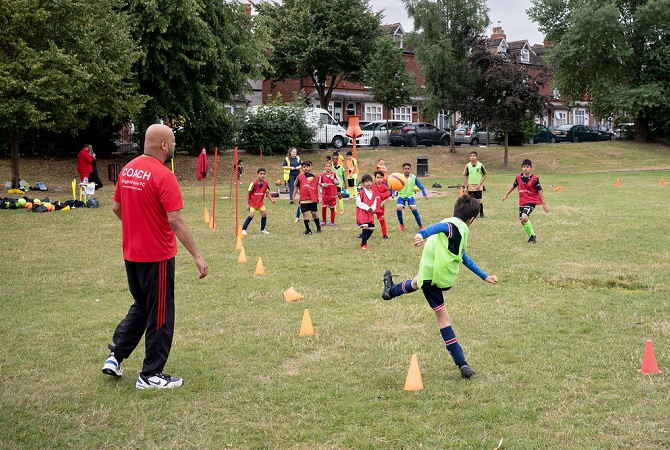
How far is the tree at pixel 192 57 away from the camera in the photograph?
95.2 ft

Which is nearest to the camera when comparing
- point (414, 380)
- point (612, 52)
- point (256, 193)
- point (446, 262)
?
point (414, 380)

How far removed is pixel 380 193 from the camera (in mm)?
14383

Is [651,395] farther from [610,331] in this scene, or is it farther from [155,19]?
[155,19]

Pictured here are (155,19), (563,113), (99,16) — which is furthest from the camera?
(563,113)

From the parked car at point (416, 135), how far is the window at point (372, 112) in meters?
14.4

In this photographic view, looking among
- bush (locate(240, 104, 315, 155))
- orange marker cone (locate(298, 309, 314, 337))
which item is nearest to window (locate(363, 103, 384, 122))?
bush (locate(240, 104, 315, 155))

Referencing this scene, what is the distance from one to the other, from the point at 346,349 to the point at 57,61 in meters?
18.9

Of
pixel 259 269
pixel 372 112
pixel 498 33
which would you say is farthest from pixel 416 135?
pixel 259 269

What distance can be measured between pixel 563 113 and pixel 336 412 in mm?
78496

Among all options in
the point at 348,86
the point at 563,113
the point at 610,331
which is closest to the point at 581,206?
the point at 610,331

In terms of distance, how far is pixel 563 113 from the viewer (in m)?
78.4

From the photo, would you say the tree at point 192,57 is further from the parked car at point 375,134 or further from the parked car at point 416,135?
the parked car at point 416,135

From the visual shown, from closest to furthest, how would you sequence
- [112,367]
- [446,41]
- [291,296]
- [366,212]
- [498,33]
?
[112,367] < [291,296] < [366,212] < [446,41] < [498,33]

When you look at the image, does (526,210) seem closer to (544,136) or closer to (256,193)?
(256,193)
